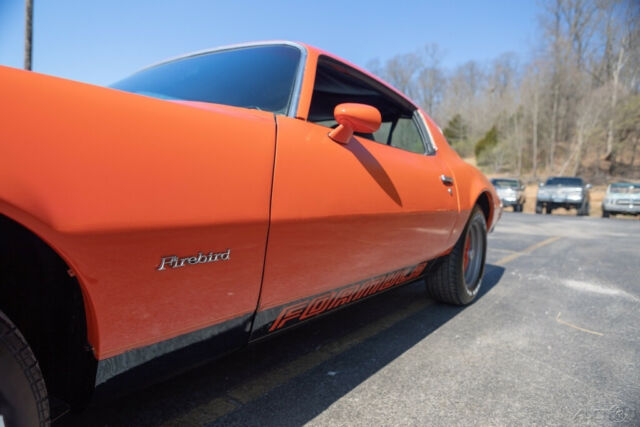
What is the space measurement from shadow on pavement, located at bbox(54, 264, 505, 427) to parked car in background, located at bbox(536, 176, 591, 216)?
15929 millimetres

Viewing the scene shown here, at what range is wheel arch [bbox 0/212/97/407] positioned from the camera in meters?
0.92

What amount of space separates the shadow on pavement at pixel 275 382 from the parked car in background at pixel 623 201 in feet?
51.4

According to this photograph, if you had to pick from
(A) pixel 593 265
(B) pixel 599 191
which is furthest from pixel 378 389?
(B) pixel 599 191

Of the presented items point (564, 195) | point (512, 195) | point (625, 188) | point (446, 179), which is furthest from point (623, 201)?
point (446, 179)

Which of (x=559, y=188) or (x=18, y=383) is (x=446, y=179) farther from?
(x=559, y=188)

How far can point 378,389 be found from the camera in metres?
1.73

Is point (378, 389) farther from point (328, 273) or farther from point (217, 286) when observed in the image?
point (217, 286)

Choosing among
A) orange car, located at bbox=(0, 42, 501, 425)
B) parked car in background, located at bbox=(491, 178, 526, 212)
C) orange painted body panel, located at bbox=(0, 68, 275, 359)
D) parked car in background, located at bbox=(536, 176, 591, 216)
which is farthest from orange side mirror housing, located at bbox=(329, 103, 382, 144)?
parked car in background, located at bbox=(491, 178, 526, 212)

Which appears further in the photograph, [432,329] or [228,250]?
[432,329]

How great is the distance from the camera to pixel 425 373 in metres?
1.90

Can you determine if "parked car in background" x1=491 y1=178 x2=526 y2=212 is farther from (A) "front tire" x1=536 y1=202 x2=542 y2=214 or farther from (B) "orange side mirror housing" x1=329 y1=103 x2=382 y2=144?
(B) "orange side mirror housing" x1=329 y1=103 x2=382 y2=144

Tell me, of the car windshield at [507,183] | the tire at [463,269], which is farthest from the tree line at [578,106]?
the tire at [463,269]

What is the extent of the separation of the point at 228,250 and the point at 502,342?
1.80m

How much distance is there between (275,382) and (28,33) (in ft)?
28.5
